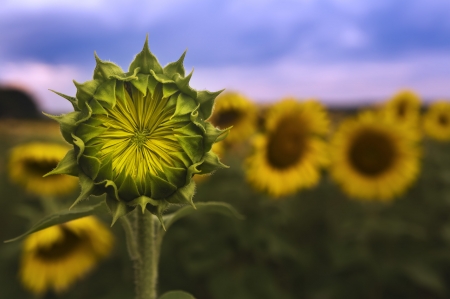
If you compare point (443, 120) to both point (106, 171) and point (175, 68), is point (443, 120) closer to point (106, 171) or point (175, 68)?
point (175, 68)

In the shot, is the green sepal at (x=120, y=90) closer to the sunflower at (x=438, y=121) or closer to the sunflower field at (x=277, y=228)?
the sunflower field at (x=277, y=228)

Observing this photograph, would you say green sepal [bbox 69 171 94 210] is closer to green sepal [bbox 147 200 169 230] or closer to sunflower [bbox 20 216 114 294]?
green sepal [bbox 147 200 169 230]

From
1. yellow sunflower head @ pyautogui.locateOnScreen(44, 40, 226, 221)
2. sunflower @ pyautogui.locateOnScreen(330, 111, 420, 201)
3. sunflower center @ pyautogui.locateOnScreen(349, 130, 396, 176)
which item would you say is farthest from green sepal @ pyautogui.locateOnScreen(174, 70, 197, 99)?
sunflower center @ pyautogui.locateOnScreen(349, 130, 396, 176)

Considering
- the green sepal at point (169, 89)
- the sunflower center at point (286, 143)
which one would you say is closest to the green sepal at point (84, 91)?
the green sepal at point (169, 89)

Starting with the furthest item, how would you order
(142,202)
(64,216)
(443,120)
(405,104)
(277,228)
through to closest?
(443,120), (405,104), (277,228), (64,216), (142,202)

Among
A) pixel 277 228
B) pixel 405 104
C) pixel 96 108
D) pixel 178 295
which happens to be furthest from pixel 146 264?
pixel 405 104

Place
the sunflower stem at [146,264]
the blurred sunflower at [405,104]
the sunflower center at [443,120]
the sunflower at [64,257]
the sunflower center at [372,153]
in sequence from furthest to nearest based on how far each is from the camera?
the sunflower center at [443,120]
the blurred sunflower at [405,104]
the sunflower center at [372,153]
the sunflower at [64,257]
the sunflower stem at [146,264]

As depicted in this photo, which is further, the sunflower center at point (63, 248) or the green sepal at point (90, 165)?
the sunflower center at point (63, 248)

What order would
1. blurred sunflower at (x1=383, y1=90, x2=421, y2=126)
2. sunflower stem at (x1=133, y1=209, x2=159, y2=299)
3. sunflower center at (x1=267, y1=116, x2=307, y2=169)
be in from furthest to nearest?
blurred sunflower at (x1=383, y1=90, x2=421, y2=126) → sunflower center at (x1=267, y1=116, x2=307, y2=169) → sunflower stem at (x1=133, y1=209, x2=159, y2=299)
